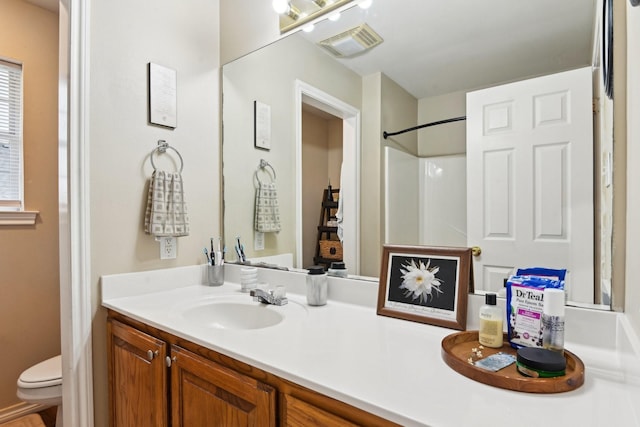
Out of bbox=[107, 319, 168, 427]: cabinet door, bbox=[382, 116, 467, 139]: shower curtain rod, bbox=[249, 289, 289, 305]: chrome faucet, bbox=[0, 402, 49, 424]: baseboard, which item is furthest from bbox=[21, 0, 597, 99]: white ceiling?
bbox=[0, 402, 49, 424]: baseboard

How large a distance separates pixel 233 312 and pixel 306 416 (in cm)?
74

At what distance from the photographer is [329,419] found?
27.2 inches

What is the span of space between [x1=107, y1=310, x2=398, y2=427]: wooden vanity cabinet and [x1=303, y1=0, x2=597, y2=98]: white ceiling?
1027mm

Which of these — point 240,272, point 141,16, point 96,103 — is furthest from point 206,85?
point 240,272

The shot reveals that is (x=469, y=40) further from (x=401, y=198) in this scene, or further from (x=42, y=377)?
(x=42, y=377)

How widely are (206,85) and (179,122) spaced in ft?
0.91

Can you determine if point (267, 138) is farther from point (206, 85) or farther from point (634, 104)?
point (634, 104)

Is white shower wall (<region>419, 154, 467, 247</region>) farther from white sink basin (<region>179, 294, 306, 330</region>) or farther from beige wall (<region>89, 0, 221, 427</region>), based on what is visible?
beige wall (<region>89, 0, 221, 427</region>)

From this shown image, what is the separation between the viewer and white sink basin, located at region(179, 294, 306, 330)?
1283 millimetres

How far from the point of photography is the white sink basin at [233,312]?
4.21 feet

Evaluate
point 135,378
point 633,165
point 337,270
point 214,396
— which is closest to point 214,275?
point 135,378

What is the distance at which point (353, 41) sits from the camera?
1.42m

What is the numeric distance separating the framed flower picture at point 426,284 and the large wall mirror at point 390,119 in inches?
2.6

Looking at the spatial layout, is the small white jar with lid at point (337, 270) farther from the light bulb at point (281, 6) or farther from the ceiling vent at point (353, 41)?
the light bulb at point (281, 6)
